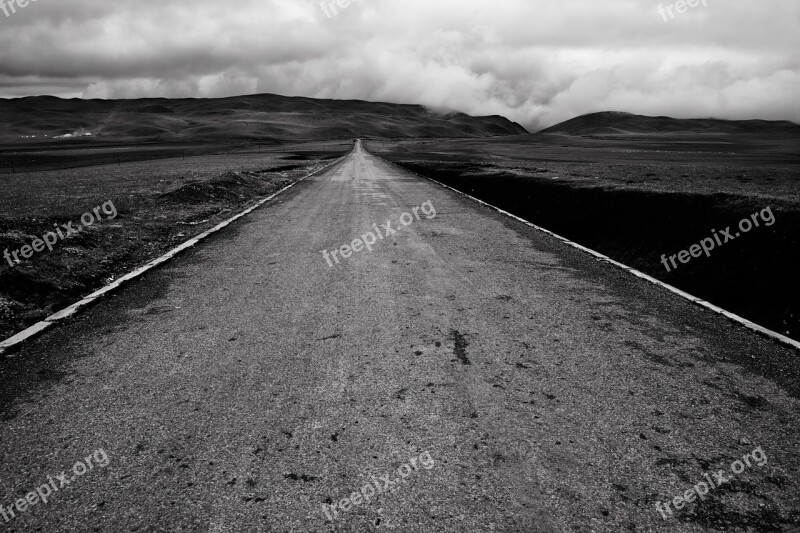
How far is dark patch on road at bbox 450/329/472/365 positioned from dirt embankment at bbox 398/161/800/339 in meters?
4.12

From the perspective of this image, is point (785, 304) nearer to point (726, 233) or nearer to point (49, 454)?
point (726, 233)

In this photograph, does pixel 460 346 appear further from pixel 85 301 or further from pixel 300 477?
pixel 85 301

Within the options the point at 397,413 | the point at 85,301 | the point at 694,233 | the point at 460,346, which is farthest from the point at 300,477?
the point at 694,233

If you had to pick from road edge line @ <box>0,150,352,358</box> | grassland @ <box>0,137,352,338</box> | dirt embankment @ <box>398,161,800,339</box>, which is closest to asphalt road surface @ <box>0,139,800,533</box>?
road edge line @ <box>0,150,352,358</box>

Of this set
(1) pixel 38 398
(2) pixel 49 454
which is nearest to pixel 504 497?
(2) pixel 49 454

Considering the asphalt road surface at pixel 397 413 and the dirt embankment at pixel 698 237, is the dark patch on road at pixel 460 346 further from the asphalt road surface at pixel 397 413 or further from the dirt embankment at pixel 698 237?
the dirt embankment at pixel 698 237

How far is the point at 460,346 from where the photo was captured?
4.79m

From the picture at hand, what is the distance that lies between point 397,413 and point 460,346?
1375 millimetres

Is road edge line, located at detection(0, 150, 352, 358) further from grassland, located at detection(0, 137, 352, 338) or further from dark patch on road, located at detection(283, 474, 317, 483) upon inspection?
dark patch on road, located at detection(283, 474, 317, 483)

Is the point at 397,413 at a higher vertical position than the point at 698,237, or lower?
lower

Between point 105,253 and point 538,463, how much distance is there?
8789 millimetres

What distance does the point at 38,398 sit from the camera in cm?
385

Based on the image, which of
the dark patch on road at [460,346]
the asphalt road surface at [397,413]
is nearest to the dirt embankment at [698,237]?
the asphalt road surface at [397,413]

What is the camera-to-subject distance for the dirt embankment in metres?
6.70
